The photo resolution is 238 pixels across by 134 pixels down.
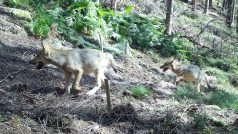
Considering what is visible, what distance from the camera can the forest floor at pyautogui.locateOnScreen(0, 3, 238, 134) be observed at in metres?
8.17

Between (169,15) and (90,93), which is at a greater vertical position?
(169,15)

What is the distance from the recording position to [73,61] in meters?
10.2

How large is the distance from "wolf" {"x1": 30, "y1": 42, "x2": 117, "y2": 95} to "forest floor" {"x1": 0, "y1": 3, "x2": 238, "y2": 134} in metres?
0.41

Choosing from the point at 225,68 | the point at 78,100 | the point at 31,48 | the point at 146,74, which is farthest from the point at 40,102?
the point at 225,68

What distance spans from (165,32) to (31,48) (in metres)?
11.0

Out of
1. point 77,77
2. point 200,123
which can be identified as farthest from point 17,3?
point 200,123

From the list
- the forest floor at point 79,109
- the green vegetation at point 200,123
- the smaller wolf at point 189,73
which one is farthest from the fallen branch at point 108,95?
the smaller wolf at point 189,73

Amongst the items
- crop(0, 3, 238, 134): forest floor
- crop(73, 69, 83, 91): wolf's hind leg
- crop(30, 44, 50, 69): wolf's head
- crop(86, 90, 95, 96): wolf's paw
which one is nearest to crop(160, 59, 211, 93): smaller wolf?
Answer: crop(0, 3, 238, 134): forest floor

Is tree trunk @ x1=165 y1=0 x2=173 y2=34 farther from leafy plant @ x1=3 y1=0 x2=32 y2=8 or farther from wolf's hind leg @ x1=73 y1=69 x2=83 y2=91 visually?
wolf's hind leg @ x1=73 y1=69 x2=83 y2=91

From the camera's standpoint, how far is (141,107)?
10.0 metres

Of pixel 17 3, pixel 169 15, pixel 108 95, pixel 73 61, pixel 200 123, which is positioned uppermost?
pixel 17 3

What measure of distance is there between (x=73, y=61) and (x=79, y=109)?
1.58 meters

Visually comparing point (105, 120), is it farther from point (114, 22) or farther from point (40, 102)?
point (114, 22)

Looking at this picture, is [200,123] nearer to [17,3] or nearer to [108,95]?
[108,95]
